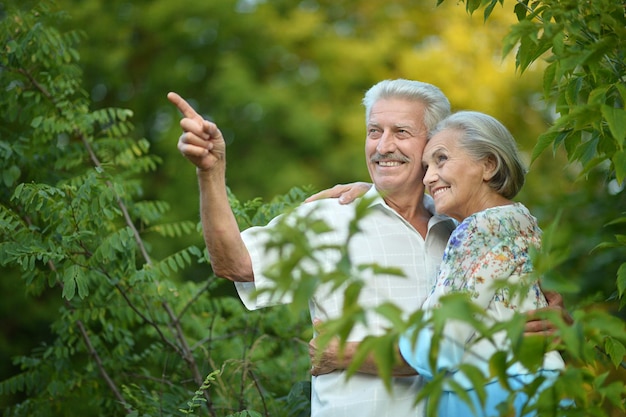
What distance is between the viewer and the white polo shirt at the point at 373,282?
342 centimetres

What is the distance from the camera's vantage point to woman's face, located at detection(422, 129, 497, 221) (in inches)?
135

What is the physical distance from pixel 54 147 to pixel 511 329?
11.3 feet

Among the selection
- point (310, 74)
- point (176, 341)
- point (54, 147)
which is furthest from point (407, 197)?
point (310, 74)

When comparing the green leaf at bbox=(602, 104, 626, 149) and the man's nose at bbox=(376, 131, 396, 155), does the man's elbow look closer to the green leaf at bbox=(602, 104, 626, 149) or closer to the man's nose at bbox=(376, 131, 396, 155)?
the man's nose at bbox=(376, 131, 396, 155)

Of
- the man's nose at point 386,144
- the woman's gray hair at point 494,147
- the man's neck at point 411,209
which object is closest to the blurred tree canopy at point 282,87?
the man's neck at point 411,209

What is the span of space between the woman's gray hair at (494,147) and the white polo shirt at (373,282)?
38 cm

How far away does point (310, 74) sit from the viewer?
1450 cm

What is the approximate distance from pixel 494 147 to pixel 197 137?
105 cm

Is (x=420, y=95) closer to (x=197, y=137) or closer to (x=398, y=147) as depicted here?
(x=398, y=147)

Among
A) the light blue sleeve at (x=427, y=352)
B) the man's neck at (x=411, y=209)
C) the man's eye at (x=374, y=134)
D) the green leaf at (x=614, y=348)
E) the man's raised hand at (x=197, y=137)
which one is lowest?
the green leaf at (x=614, y=348)

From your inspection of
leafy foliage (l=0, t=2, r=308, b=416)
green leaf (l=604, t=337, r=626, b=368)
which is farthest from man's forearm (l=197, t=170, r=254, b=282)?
green leaf (l=604, t=337, r=626, b=368)

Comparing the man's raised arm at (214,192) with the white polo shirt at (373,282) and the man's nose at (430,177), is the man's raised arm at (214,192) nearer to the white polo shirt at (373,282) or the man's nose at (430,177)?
the white polo shirt at (373,282)

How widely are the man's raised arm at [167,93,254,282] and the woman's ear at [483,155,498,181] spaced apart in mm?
885

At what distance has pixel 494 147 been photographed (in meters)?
3.47
